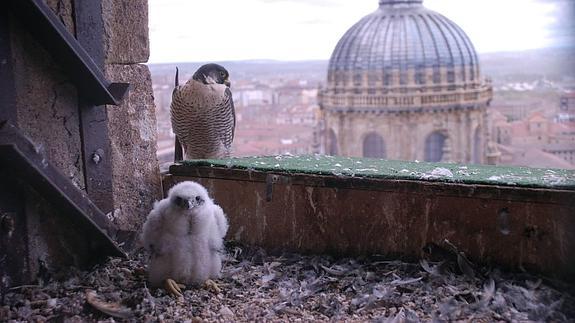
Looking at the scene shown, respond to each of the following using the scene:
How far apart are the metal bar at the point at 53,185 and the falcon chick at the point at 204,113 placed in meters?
1.39

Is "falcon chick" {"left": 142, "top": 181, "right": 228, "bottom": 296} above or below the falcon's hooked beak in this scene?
below

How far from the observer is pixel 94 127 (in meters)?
2.52

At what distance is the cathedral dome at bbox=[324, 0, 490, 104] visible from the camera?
15.6 meters

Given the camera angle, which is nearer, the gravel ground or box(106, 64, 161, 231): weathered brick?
the gravel ground

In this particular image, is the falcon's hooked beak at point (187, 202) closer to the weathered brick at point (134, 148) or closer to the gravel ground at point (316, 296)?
the gravel ground at point (316, 296)

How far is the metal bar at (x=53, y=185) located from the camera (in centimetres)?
212

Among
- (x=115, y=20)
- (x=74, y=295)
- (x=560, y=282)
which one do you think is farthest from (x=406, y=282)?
(x=115, y=20)

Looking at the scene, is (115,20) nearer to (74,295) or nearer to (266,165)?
(266,165)

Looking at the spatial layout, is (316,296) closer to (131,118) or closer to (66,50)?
(131,118)

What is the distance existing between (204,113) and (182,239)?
167 cm

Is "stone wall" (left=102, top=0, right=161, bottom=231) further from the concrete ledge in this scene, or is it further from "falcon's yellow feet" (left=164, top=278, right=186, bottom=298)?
"falcon's yellow feet" (left=164, top=278, right=186, bottom=298)

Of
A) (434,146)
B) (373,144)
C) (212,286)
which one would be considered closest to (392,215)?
(212,286)

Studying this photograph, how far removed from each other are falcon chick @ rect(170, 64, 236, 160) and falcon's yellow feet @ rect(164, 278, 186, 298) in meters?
1.67

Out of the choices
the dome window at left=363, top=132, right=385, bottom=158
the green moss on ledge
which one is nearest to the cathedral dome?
the dome window at left=363, top=132, right=385, bottom=158
